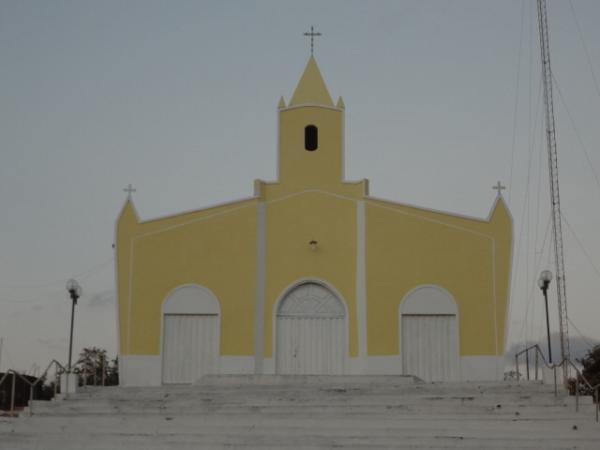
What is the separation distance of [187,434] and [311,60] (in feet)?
49.7

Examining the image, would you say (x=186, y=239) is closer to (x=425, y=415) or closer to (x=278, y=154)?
(x=278, y=154)

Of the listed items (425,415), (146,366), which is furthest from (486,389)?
(146,366)

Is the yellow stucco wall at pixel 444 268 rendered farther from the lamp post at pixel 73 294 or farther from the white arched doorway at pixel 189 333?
the lamp post at pixel 73 294

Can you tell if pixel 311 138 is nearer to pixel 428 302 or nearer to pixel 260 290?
pixel 260 290

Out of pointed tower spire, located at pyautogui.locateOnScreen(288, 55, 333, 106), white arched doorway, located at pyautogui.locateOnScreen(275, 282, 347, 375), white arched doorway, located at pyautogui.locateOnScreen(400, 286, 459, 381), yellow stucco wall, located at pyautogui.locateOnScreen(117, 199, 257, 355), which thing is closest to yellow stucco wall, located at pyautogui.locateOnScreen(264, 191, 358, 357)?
white arched doorway, located at pyautogui.locateOnScreen(275, 282, 347, 375)

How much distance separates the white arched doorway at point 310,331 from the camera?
90.5 feet

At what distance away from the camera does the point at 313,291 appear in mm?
28000

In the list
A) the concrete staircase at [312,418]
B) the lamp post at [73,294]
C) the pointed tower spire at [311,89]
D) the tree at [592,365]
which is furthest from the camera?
the tree at [592,365]

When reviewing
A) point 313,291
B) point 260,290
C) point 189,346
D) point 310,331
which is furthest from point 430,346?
point 189,346

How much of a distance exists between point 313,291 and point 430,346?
12.1 ft

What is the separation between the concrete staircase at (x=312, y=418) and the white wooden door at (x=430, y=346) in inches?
160

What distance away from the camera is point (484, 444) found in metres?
17.8

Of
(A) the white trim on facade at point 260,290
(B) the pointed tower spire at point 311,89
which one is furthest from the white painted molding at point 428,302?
(B) the pointed tower spire at point 311,89

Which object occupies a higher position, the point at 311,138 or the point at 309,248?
the point at 311,138
